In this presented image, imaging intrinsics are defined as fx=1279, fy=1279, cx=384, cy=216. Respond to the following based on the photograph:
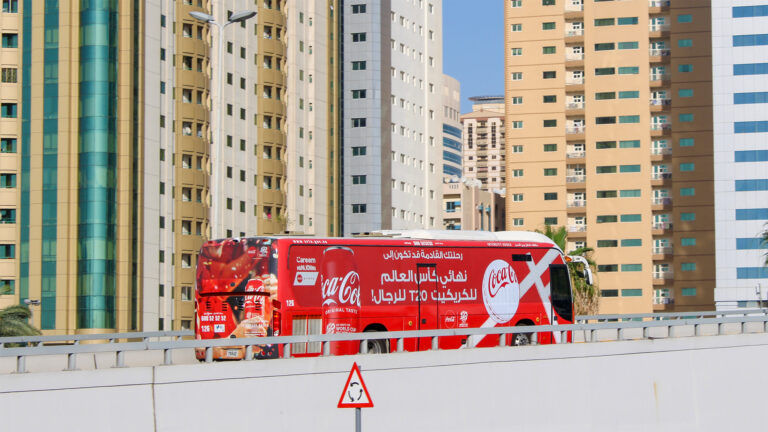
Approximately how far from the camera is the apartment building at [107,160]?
88.1 m

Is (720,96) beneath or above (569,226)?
above

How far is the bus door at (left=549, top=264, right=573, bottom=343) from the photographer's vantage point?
38.8 m

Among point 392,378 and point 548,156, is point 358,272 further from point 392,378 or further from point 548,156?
point 548,156

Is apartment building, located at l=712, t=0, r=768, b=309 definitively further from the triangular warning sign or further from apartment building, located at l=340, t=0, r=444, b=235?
the triangular warning sign

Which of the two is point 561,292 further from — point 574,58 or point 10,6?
point 574,58

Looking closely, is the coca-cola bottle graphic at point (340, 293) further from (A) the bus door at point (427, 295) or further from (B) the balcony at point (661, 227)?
(B) the balcony at point (661, 227)

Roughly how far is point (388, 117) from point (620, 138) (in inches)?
1005

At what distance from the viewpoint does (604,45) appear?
140 metres

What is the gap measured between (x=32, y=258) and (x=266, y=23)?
35.4 meters

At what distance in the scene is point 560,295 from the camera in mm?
39031

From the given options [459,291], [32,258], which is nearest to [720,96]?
[32,258]

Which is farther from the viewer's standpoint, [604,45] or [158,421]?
[604,45]

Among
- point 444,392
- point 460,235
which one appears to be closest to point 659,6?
point 460,235

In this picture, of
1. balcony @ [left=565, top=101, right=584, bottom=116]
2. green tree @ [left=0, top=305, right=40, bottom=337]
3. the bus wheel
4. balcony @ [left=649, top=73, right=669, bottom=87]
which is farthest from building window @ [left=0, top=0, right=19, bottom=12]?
balcony @ [left=649, top=73, right=669, bottom=87]
